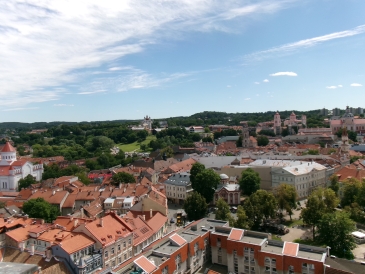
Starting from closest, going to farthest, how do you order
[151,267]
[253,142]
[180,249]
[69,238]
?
[151,267] < [180,249] < [69,238] < [253,142]

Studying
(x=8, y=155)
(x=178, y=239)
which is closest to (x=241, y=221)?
(x=178, y=239)

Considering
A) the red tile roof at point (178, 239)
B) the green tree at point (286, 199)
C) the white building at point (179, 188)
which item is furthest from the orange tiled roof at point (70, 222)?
the white building at point (179, 188)

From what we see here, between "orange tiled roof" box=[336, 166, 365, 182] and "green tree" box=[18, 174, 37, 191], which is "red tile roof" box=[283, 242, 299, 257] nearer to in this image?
"orange tiled roof" box=[336, 166, 365, 182]

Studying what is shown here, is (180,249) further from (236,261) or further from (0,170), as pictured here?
(0,170)

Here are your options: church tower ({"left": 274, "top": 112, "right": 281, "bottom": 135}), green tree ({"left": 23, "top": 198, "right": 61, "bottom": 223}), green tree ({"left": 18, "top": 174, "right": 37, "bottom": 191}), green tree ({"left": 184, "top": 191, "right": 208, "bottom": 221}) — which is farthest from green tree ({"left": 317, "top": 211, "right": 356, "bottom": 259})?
church tower ({"left": 274, "top": 112, "right": 281, "bottom": 135})

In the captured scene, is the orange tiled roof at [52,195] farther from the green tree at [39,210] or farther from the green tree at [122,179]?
the green tree at [122,179]

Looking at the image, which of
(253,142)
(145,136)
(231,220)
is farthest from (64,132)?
(231,220)
